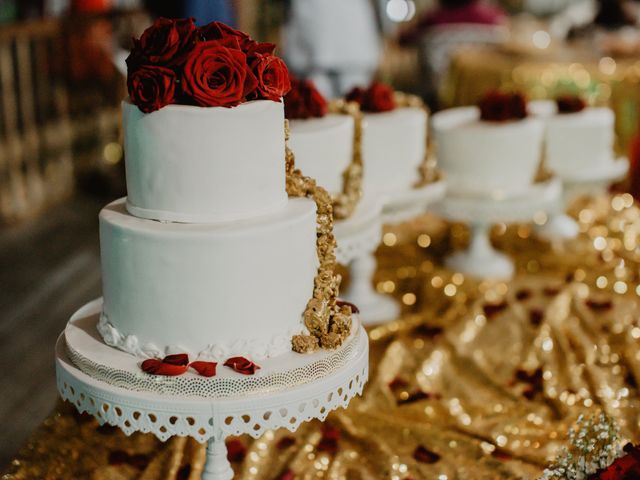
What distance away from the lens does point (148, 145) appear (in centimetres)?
199

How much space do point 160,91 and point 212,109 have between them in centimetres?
13

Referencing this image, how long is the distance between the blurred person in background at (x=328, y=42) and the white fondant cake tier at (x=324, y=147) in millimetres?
3024

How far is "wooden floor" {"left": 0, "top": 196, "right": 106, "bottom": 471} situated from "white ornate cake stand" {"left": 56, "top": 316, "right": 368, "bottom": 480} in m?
1.68

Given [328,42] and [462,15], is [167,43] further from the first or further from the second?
[462,15]

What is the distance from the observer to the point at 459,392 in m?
2.93

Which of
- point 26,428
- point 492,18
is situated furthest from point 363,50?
point 26,428

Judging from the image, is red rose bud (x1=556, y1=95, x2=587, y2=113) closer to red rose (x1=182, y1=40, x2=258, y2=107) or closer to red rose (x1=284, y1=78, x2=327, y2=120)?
red rose (x1=284, y1=78, x2=327, y2=120)

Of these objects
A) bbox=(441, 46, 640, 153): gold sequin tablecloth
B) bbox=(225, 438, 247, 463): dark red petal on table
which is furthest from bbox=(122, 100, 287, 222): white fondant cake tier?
bbox=(441, 46, 640, 153): gold sequin tablecloth

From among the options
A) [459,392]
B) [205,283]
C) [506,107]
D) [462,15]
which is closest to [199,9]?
[506,107]

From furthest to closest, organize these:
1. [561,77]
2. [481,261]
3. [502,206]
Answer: [561,77]
[481,261]
[502,206]

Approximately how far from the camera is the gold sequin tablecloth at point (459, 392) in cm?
248

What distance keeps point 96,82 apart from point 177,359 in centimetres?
655

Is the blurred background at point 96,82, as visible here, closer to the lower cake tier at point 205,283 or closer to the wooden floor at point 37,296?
the wooden floor at point 37,296

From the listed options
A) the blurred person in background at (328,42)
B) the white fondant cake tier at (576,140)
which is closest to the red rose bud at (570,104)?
the white fondant cake tier at (576,140)
